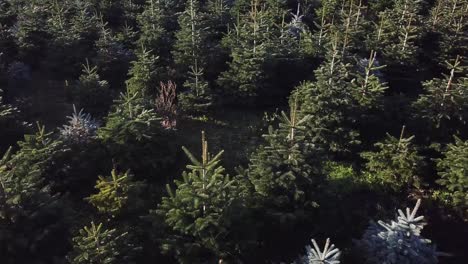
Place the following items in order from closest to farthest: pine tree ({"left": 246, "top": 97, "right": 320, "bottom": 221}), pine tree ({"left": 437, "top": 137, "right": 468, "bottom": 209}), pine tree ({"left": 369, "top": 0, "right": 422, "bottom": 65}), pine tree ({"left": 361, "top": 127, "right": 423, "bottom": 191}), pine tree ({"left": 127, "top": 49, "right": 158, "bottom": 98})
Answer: pine tree ({"left": 246, "top": 97, "right": 320, "bottom": 221}) → pine tree ({"left": 437, "top": 137, "right": 468, "bottom": 209}) → pine tree ({"left": 361, "top": 127, "right": 423, "bottom": 191}) → pine tree ({"left": 127, "top": 49, "right": 158, "bottom": 98}) → pine tree ({"left": 369, "top": 0, "right": 422, "bottom": 65})

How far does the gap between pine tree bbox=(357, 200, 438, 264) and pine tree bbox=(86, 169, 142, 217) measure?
5.39m

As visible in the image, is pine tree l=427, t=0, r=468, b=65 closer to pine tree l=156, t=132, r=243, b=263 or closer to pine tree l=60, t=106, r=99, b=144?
pine tree l=156, t=132, r=243, b=263

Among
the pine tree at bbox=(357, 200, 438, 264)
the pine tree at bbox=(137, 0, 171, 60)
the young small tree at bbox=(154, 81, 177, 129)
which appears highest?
the pine tree at bbox=(137, 0, 171, 60)

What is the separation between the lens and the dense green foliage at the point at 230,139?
8812 millimetres

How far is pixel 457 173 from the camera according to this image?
10.7 metres

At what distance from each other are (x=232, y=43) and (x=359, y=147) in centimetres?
603

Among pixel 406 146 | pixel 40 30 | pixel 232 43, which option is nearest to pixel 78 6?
pixel 40 30

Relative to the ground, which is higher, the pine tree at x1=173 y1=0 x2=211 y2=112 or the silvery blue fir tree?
the pine tree at x1=173 y1=0 x2=211 y2=112

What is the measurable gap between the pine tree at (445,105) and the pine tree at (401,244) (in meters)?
4.49

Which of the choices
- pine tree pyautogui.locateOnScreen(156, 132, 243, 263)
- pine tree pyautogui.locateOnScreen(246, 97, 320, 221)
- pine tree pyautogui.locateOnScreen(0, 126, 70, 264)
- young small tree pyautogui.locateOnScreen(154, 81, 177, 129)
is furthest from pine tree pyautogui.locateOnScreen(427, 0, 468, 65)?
pine tree pyautogui.locateOnScreen(0, 126, 70, 264)

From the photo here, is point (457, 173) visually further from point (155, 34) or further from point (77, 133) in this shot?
point (155, 34)

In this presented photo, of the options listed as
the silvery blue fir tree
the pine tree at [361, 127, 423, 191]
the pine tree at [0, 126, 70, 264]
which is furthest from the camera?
the pine tree at [361, 127, 423, 191]

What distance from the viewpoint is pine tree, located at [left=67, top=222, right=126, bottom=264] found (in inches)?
314

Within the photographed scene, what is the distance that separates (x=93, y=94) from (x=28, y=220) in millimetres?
6525
